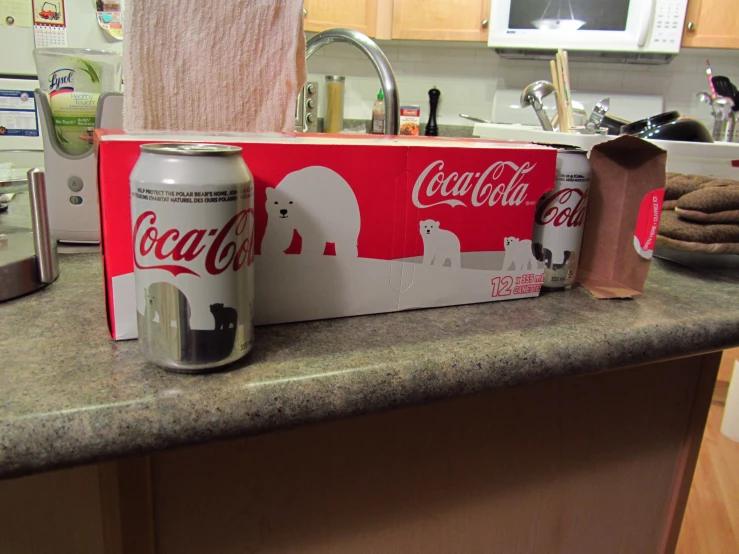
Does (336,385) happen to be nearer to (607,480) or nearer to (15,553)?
(15,553)

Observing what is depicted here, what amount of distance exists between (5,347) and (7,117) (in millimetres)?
2404

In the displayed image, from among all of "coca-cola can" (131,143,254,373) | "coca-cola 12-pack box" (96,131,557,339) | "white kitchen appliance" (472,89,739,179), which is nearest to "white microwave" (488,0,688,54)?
"white kitchen appliance" (472,89,739,179)

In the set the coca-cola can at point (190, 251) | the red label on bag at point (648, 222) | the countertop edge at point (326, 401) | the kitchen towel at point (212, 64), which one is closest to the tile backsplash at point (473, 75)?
the kitchen towel at point (212, 64)

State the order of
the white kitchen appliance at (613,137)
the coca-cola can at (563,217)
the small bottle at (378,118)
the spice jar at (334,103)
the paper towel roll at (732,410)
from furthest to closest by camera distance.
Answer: the spice jar at (334,103) → the small bottle at (378,118) → the paper towel roll at (732,410) → the white kitchen appliance at (613,137) → the coca-cola can at (563,217)

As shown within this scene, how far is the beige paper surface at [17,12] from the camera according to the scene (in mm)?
2287

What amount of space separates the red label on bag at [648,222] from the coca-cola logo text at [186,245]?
0.46m

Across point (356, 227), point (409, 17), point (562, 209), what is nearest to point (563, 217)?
point (562, 209)

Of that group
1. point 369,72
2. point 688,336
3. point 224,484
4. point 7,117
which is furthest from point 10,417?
point 369,72

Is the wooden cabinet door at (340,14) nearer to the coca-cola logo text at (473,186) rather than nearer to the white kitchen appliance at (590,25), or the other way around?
the white kitchen appliance at (590,25)

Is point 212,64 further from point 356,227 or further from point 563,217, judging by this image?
point 563,217

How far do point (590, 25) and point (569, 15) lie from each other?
0.32ft

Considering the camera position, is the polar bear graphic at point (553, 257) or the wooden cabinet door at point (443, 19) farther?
the wooden cabinet door at point (443, 19)

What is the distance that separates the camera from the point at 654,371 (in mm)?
689

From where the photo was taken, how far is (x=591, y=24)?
7.56ft
